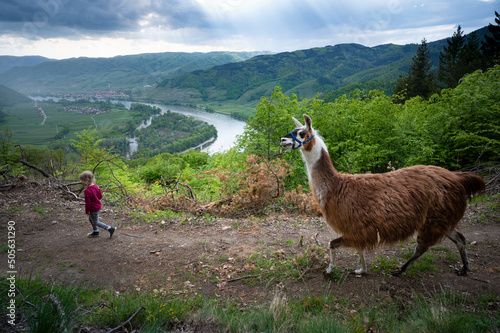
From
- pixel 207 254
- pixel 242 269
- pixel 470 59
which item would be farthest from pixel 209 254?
pixel 470 59

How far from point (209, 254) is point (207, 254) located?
0.14ft

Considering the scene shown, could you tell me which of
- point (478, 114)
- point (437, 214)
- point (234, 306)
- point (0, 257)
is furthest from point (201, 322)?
point (478, 114)

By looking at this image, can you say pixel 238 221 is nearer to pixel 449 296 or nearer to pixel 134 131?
pixel 449 296

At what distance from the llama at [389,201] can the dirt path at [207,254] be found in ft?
1.78

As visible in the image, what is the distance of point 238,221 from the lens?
721cm

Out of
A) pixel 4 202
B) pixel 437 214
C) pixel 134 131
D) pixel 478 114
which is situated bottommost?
pixel 134 131

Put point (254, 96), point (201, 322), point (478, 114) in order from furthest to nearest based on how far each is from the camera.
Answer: point (254, 96)
point (478, 114)
point (201, 322)

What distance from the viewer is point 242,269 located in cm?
477

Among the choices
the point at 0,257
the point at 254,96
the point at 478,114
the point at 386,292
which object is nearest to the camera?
the point at 386,292

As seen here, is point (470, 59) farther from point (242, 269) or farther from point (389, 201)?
point (242, 269)

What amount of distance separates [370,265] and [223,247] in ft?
10.3

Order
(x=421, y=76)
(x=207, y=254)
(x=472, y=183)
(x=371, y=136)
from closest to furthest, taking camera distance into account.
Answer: (x=472, y=183), (x=207, y=254), (x=371, y=136), (x=421, y=76)

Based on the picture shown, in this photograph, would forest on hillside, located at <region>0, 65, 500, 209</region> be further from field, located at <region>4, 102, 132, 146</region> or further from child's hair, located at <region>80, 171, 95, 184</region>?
field, located at <region>4, 102, 132, 146</region>

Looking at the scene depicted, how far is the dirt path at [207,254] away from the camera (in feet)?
13.8
